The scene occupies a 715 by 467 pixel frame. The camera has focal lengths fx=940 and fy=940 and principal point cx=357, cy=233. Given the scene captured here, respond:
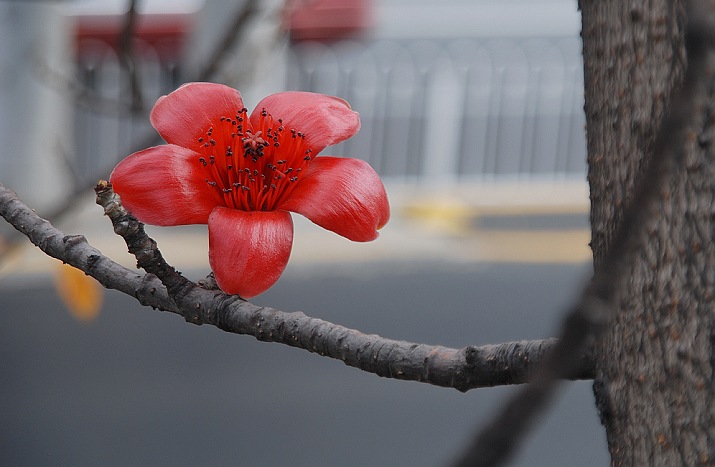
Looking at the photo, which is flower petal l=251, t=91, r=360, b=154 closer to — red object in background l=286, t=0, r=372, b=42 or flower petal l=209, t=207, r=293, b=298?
flower petal l=209, t=207, r=293, b=298

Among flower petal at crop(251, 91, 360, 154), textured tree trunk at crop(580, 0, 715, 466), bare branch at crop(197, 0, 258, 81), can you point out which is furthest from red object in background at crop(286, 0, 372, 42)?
textured tree trunk at crop(580, 0, 715, 466)

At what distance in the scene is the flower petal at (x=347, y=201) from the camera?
0.48 meters

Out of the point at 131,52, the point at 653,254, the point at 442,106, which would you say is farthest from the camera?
the point at 442,106

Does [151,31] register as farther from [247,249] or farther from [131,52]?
[247,249]

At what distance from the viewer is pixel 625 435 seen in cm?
40

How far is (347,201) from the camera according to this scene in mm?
480

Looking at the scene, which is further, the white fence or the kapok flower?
the white fence

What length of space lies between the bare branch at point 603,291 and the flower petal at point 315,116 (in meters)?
0.31

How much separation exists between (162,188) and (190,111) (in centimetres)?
6

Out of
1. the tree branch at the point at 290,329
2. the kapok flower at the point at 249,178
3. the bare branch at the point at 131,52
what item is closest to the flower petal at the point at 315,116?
the kapok flower at the point at 249,178

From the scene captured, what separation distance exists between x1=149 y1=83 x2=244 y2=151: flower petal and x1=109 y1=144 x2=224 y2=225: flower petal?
2 cm

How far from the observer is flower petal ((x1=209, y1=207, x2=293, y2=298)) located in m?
0.46

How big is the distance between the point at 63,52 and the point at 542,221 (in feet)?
7.33

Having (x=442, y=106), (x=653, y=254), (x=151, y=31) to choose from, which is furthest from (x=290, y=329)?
(x=151, y=31)
